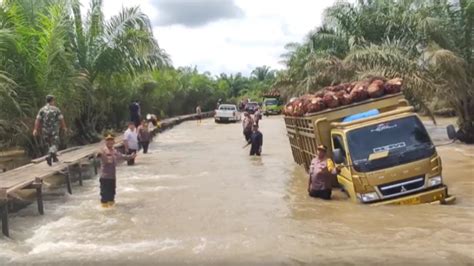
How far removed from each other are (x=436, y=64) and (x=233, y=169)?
8436 millimetres

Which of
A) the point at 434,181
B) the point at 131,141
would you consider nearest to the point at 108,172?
the point at 434,181

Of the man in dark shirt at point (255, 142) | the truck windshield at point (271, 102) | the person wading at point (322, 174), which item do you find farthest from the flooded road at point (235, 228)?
the truck windshield at point (271, 102)

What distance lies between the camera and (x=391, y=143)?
1075cm

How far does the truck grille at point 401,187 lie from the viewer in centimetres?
1042

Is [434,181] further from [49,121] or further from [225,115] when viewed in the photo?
[225,115]

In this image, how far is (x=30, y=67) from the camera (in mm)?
18250

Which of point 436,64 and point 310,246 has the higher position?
point 436,64

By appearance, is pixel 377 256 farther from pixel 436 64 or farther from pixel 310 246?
pixel 436 64

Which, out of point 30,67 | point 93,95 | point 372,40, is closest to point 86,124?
point 93,95

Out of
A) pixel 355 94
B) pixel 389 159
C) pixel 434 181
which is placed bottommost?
pixel 434 181

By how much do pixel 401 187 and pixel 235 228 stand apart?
2947 millimetres

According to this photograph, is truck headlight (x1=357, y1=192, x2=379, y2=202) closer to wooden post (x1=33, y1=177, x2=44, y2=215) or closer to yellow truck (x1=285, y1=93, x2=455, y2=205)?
yellow truck (x1=285, y1=93, x2=455, y2=205)

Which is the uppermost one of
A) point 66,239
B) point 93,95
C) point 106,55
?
point 106,55

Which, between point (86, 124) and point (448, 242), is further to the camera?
point (86, 124)
